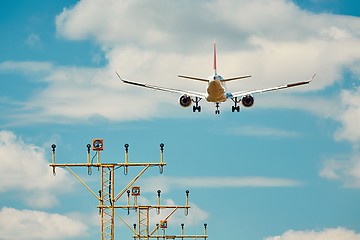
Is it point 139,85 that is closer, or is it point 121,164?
point 121,164

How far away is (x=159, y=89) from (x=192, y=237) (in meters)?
45.6

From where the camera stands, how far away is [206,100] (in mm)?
126188

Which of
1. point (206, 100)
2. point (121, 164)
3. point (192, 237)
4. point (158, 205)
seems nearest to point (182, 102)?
point (206, 100)

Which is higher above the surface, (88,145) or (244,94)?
(244,94)

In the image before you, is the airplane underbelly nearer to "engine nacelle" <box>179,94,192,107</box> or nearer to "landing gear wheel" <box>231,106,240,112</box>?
"landing gear wheel" <box>231,106,240,112</box>

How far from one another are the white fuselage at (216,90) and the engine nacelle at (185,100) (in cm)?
724

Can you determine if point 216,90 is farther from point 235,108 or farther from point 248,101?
point 235,108

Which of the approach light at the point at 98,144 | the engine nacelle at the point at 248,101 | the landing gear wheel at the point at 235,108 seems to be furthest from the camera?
the landing gear wheel at the point at 235,108

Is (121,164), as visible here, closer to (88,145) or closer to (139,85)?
(88,145)

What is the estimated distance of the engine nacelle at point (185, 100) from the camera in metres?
132

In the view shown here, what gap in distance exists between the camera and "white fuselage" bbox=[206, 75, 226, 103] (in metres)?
122

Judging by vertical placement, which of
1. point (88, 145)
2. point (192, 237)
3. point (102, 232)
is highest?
point (192, 237)

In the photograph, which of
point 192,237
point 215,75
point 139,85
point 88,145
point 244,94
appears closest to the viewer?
point 88,145

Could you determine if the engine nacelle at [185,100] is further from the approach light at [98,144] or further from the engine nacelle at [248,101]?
the approach light at [98,144]
